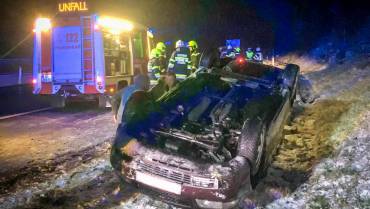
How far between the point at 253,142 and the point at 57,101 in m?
7.47

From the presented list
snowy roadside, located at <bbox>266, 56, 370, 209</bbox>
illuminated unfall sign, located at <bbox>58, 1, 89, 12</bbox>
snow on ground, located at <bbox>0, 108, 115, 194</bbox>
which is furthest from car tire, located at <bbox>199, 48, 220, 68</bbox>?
illuminated unfall sign, located at <bbox>58, 1, 89, 12</bbox>

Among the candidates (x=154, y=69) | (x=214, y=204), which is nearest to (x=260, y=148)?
(x=214, y=204)

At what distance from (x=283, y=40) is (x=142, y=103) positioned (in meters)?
31.6

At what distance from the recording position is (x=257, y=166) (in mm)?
4438

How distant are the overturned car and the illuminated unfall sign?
15.8 ft

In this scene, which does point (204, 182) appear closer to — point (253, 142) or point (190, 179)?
point (190, 179)

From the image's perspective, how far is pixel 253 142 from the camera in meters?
4.17

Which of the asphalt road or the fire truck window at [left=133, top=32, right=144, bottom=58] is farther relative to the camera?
the fire truck window at [left=133, top=32, right=144, bottom=58]

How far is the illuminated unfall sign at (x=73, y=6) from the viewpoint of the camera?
9.88 m

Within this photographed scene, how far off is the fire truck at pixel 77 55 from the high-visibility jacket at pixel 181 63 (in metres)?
1.83

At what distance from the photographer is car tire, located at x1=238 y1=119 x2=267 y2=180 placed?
4125 mm

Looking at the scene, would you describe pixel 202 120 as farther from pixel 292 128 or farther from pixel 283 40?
pixel 283 40

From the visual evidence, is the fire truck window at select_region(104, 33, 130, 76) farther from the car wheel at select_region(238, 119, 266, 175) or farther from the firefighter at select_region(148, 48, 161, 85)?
the car wheel at select_region(238, 119, 266, 175)

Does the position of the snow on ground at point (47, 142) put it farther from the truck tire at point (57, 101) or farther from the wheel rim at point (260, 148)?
the wheel rim at point (260, 148)
